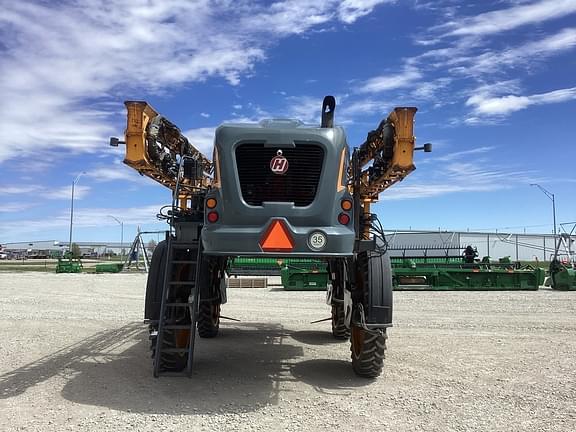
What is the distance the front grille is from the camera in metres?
5.75

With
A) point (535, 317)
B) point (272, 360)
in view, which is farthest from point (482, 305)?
point (272, 360)

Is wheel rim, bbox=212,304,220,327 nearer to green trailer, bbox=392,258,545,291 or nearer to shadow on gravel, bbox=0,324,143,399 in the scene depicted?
shadow on gravel, bbox=0,324,143,399

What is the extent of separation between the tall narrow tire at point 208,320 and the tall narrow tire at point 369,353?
3.56m

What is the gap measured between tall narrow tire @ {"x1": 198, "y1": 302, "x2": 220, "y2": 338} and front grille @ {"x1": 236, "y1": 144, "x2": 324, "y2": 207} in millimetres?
4072

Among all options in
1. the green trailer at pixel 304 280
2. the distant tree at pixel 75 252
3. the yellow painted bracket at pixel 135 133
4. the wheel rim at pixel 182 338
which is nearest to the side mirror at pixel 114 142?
the yellow painted bracket at pixel 135 133

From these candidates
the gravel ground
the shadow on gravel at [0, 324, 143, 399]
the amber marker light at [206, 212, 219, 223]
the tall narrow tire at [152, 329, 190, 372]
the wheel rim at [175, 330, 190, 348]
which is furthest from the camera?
the wheel rim at [175, 330, 190, 348]

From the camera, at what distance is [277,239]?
5.39m

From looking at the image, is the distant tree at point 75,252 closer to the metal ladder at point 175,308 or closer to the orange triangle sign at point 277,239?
the metal ladder at point 175,308

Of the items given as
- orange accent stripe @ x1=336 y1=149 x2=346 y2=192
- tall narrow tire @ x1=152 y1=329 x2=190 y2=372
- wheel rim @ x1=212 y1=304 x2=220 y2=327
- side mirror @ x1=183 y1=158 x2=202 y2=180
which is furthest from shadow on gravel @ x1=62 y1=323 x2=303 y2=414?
side mirror @ x1=183 y1=158 x2=202 y2=180

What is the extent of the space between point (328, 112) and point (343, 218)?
1373mm

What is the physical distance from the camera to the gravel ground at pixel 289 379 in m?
4.99

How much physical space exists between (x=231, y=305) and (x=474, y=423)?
11559 millimetres

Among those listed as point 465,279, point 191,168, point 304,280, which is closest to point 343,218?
point 191,168

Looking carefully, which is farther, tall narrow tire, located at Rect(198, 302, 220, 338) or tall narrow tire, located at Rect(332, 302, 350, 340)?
tall narrow tire, located at Rect(332, 302, 350, 340)
